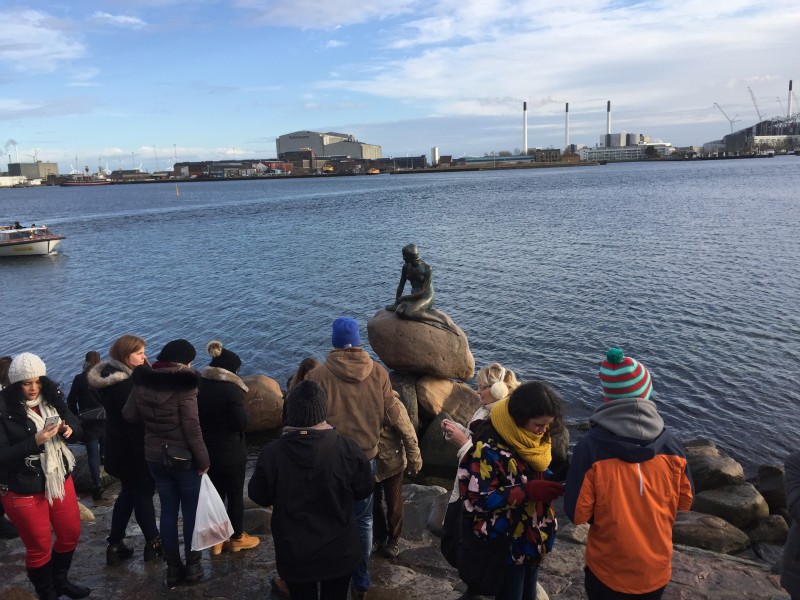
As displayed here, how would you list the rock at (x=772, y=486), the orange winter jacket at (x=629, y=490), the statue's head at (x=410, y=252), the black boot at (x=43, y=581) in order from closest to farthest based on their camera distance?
the orange winter jacket at (x=629, y=490) < the black boot at (x=43, y=581) < the rock at (x=772, y=486) < the statue's head at (x=410, y=252)

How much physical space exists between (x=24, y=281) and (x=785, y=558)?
3958 centimetres

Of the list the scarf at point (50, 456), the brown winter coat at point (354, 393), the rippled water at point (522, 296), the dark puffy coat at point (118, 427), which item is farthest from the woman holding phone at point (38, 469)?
the rippled water at point (522, 296)

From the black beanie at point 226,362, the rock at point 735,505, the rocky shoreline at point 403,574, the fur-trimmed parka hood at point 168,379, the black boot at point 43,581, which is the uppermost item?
the fur-trimmed parka hood at point 168,379

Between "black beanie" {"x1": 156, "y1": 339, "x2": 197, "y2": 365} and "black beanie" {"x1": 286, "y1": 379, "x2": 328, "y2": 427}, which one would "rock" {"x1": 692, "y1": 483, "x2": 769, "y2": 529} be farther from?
"black beanie" {"x1": 156, "y1": 339, "x2": 197, "y2": 365}

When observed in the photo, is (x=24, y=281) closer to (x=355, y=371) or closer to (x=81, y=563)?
(x=81, y=563)

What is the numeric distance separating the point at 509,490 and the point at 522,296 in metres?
22.6

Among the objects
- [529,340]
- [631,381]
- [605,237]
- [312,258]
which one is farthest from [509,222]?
[631,381]

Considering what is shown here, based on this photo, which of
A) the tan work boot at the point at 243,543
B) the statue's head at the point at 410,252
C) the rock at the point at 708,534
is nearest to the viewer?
the tan work boot at the point at 243,543

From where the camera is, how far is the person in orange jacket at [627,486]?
359cm

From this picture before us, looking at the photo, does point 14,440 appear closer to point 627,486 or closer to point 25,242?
point 627,486

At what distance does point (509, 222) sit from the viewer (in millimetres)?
54125

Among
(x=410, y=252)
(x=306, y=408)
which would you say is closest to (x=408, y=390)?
(x=410, y=252)

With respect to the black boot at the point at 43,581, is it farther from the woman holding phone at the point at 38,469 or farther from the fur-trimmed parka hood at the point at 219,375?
the fur-trimmed parka hood at the point at 219,375

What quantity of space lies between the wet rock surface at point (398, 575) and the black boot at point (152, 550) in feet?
0.26
